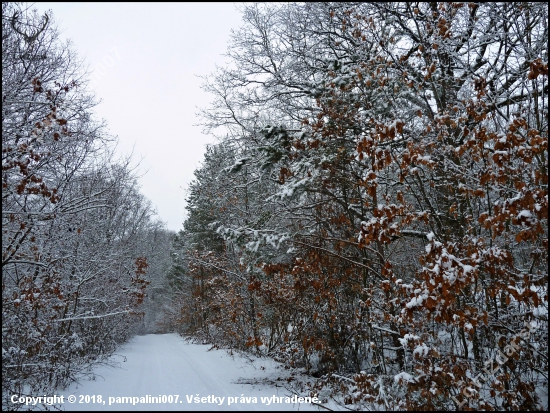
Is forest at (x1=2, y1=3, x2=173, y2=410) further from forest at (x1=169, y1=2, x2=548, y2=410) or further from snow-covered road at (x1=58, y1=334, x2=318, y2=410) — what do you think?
forest at (x1=169, y1=2, x2=548, y2=410)

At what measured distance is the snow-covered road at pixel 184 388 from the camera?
6.40 m

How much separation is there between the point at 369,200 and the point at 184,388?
6.14m

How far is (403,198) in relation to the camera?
6816 millimetres

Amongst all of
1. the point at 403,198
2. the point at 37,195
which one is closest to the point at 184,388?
the point at 37,195

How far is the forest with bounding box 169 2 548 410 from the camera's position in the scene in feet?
15.6

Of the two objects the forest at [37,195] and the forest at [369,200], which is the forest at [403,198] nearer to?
the forest at [369,200]

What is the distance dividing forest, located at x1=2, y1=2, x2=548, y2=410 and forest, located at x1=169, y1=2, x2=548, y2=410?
0.18 ft

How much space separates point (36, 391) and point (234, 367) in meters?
5.25

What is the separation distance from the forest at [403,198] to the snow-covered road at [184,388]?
104 cm

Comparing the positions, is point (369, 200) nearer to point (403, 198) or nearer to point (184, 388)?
point (403, 198)

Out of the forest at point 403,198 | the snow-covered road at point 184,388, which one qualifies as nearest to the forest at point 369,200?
the forest at point 403,198

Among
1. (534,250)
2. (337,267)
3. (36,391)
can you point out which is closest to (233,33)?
(337,267)

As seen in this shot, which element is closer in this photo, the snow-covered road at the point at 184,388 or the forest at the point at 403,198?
the forest at the point at 403,198

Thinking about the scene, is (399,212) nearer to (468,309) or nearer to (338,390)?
(468,309)
